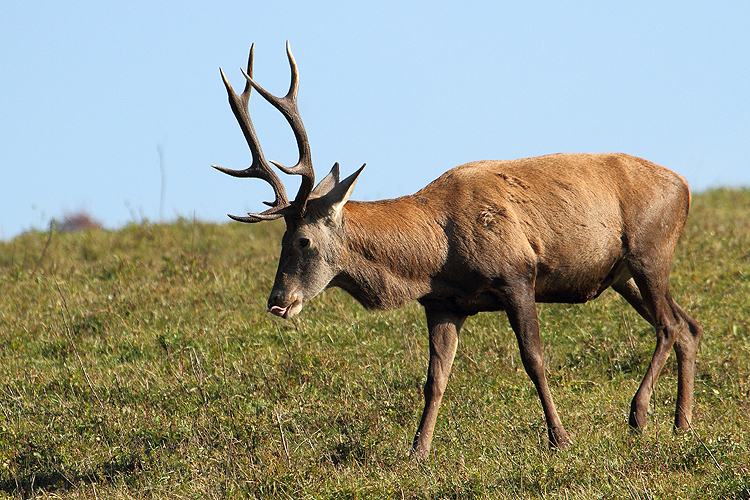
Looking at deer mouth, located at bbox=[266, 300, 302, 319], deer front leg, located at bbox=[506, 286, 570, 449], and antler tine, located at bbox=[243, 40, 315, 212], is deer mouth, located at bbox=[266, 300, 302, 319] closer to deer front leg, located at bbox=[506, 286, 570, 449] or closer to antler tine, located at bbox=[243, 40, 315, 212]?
antler tine, located at bbox=[243, 40, 315, 212]

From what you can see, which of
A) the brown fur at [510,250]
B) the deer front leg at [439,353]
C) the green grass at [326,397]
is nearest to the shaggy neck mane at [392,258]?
the brown fur at [510,250]

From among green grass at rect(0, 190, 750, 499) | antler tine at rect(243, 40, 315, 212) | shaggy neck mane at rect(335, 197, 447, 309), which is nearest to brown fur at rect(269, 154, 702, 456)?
shaggy neck mane at rect(335, 197, 447, 309)

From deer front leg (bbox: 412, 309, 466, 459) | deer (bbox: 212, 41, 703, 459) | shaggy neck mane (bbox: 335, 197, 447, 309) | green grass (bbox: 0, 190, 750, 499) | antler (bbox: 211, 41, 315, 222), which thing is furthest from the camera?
deer front leg (bbox: 412, 309, 466, 459)

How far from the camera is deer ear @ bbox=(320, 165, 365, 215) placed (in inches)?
234

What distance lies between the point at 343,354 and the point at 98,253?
18.8 ft

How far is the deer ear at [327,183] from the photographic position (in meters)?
6.25

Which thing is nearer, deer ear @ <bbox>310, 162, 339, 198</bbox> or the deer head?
the deer head

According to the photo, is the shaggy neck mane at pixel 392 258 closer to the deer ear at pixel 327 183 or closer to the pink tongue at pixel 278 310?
the deer ear at pixel 327 183

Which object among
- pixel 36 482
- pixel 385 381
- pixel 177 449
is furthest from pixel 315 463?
pixel 36 482

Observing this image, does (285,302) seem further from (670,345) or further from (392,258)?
(670,345)

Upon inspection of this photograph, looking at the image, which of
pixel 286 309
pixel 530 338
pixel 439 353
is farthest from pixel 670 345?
pixel 286 309

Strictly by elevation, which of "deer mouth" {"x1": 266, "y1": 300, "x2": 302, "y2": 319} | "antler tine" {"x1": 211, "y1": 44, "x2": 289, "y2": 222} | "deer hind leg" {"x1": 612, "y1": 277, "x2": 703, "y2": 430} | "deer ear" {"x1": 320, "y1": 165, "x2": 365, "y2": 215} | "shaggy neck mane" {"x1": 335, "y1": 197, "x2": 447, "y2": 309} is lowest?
"deer hind leg" {"x1": 612, "y1": 277, "x2": 703, "y2": 430}

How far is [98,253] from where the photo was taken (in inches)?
471

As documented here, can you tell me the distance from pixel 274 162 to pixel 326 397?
2.18 m
